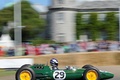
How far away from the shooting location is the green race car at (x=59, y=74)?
1256 centimetres

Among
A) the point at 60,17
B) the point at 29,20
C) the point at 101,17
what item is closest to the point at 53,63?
the point at 60,17

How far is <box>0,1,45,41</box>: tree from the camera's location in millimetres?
62750

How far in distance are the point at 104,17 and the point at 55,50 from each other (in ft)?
107

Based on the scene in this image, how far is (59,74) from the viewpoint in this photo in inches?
496

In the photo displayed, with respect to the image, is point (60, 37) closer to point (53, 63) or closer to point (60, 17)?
point (60, 17)

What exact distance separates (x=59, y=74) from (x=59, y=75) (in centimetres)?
3

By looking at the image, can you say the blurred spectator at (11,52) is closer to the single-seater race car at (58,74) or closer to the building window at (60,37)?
the single-seater race car at (58,74)

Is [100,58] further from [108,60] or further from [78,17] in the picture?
[78,17]

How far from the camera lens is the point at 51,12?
55.9m

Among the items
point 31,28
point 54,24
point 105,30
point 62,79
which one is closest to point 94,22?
point 105,30

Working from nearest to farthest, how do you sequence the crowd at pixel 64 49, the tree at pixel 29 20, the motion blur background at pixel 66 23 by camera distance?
the crowd at pixel 64 49
the motion blur background at pixel 66 23
the tree at pixel 29 20

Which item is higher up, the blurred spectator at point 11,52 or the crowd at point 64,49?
the crowd at point 64,49

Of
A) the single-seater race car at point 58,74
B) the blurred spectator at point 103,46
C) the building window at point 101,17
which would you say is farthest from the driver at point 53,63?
the building window at point 101,17

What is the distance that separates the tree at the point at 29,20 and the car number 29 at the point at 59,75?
49872 millimetres
